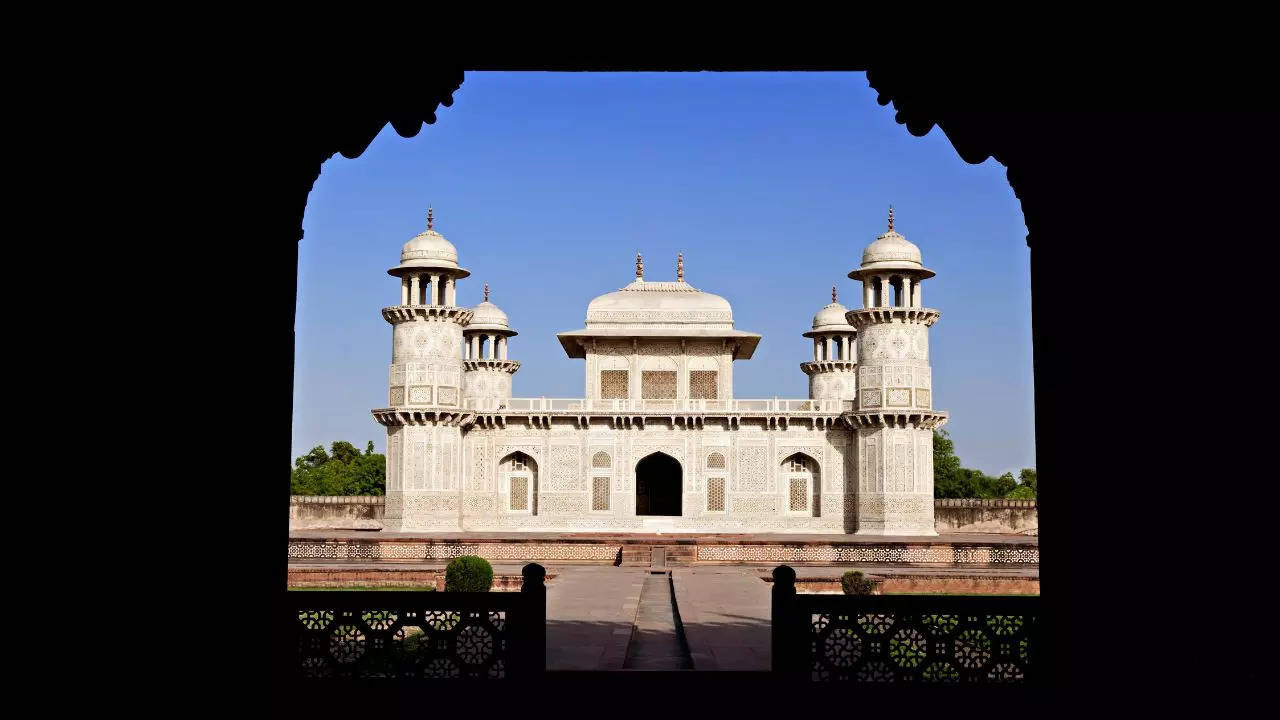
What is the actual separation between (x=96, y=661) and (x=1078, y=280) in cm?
324

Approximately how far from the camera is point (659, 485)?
3200 cm

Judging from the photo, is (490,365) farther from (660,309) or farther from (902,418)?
(902,418)

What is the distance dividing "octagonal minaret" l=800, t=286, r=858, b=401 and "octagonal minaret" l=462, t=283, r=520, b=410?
9305 millimetres

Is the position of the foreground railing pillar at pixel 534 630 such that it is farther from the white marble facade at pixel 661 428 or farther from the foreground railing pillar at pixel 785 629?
the white marble facade at pixel 661 428

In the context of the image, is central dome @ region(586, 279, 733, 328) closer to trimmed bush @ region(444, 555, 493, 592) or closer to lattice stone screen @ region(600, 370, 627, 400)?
lattice stone screen @ region(600, 370, 627, 400)

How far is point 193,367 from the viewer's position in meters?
3.49

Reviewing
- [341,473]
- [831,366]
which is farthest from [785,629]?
[341,473]

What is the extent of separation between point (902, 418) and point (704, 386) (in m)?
5.48

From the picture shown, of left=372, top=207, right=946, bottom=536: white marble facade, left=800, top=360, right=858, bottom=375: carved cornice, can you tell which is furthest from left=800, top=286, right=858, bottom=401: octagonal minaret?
left=372, top=207, right=946, bottom=536: white marble facade

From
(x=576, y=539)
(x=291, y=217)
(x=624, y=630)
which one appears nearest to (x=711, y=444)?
(x=576, y=539)

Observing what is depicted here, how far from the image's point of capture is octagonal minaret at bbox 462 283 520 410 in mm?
33344

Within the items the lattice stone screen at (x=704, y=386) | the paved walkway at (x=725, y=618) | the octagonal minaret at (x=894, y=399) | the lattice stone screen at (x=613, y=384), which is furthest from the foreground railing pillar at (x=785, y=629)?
the lattice stone screen at (x=613, y=384)

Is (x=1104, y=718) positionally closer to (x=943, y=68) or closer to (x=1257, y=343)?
(x=1257, y=343)

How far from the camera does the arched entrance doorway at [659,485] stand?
3159cm
